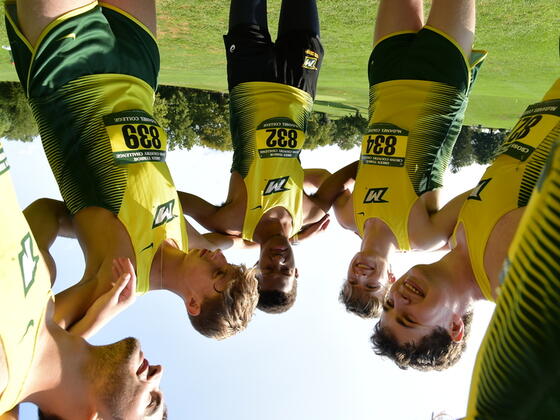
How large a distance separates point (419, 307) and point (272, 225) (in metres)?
2.05

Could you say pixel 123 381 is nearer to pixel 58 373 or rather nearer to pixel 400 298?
pixel 58 373

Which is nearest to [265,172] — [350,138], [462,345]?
[462,345]

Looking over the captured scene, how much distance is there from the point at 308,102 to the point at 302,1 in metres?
1.17

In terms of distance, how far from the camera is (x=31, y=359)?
2602 millimetres

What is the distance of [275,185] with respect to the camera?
229 inches

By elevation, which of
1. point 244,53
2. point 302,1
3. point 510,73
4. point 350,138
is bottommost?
point 350,138

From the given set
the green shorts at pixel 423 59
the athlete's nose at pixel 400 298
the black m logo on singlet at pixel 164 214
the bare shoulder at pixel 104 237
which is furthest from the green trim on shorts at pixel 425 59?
the bare shoulder at pixel 104 237

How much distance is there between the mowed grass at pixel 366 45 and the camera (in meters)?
8.52

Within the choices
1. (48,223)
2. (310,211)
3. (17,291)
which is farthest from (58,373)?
(310,211)

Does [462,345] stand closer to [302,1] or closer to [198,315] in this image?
[198,315]

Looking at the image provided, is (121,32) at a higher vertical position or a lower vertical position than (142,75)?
higher

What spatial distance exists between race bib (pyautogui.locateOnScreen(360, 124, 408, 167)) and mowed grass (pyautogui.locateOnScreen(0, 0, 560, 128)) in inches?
175

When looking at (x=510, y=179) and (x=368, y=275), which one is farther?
(x=368, y=275)

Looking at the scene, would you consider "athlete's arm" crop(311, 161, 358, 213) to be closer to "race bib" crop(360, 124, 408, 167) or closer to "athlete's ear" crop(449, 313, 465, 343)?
"race bib" crop(360, 124, 408, 167)
